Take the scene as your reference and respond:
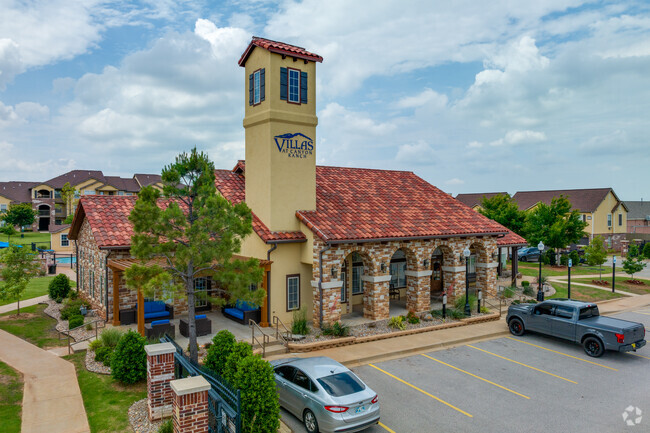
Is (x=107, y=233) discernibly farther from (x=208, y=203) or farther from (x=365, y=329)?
(x=365, y=329)

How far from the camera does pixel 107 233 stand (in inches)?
747

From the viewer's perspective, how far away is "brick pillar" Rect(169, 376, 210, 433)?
837cm

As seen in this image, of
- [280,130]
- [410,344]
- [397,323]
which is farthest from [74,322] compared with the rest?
[410,344]

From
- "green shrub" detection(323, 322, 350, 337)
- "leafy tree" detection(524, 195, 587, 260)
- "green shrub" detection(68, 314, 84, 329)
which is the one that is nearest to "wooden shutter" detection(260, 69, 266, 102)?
"green shrub" detection(323, 322, 350, 337)

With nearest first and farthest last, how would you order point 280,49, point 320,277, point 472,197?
point 320,277
point 280,49
point 472,197

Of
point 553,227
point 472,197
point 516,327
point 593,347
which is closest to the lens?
point 593,347

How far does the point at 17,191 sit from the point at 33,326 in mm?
76458

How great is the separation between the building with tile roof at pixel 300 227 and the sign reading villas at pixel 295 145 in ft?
0.15

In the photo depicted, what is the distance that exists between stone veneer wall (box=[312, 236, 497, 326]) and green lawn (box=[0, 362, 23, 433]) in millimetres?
10472

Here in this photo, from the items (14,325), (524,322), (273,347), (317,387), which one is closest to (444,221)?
(524,322)

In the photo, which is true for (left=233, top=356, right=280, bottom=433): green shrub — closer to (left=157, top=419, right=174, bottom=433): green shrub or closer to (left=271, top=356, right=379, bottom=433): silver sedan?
(left=271, top=356, right=379, bottom=433): silver sedan

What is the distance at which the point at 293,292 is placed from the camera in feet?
63.0

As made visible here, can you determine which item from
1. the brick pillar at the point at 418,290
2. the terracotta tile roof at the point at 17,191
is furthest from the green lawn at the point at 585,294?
the terracotta tile roof at the point at 17,191

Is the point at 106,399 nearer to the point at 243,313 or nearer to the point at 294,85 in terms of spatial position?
the point at 243,313
